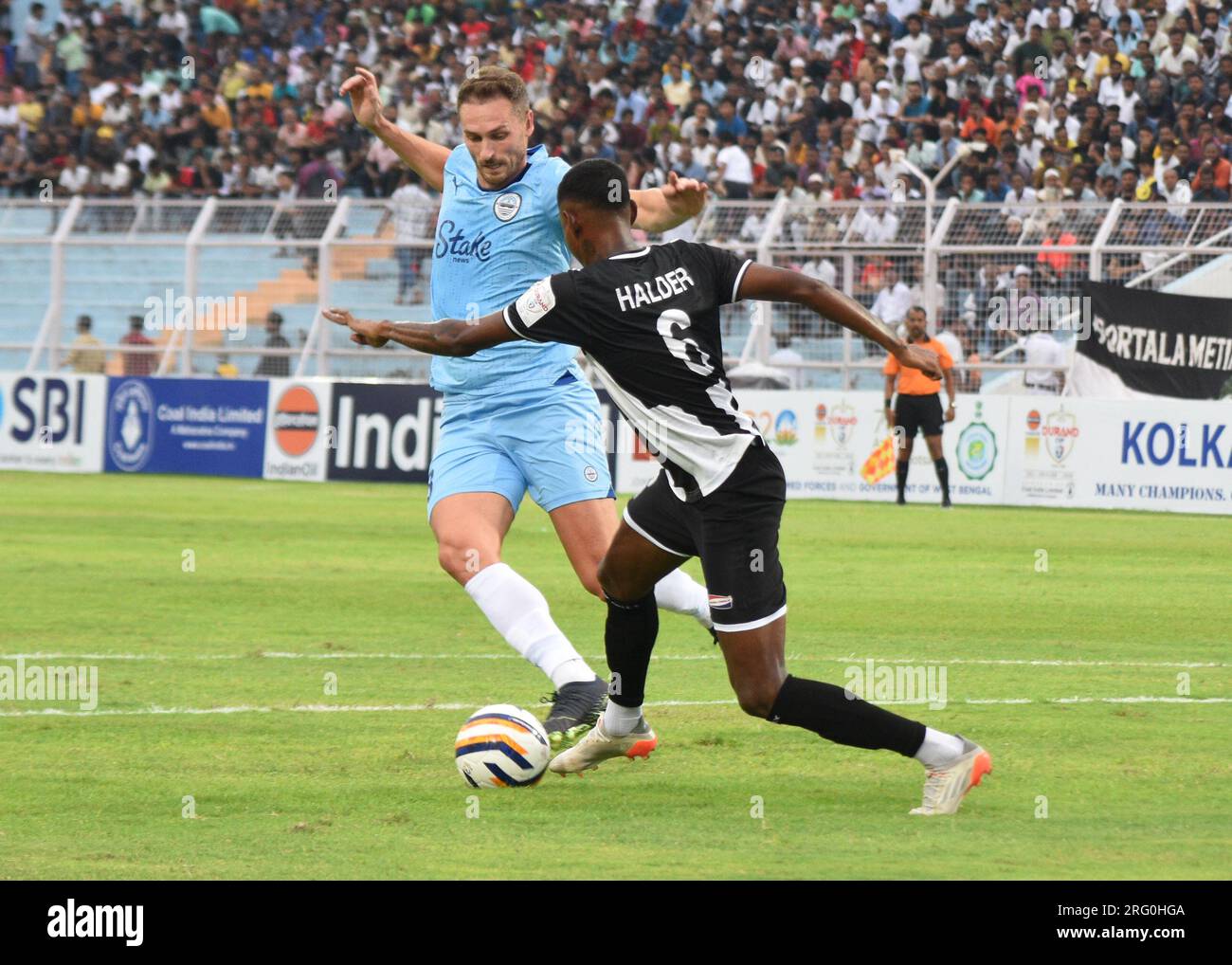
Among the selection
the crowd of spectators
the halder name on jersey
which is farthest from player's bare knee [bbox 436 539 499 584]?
the crowd of spectators

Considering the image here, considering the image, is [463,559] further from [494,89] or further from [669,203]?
[494,89]

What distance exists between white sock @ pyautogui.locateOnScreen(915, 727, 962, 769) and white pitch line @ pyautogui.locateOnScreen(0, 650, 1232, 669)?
375 centimetres

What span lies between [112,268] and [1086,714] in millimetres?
22585

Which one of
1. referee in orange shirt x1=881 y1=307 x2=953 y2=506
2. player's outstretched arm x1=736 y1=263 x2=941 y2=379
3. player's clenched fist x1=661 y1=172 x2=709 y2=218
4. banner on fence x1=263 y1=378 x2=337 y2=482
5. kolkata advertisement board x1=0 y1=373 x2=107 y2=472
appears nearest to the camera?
player's outstretched arm x1=736 y1=263 x2=941 y2=379

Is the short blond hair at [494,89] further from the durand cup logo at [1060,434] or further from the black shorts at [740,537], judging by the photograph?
the durand cup logo at [1060,434]

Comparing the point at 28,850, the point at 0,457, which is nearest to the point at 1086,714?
the point at 28,850

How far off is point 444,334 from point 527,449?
1.32 meters

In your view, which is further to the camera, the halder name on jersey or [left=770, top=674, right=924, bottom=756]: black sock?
the halder name on jersey

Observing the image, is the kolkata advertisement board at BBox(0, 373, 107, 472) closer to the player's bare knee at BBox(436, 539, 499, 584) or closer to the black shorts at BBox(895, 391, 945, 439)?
the black shorts at BBox(895, 391, 945, 439)

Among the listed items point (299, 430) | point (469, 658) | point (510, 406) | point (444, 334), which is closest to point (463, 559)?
point (510, 406)

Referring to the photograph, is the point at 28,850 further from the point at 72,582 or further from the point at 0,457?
the point at 0,457

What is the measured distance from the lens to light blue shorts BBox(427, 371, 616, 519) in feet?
25.1

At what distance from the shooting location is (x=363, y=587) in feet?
45.7

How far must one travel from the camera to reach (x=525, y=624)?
739cm
